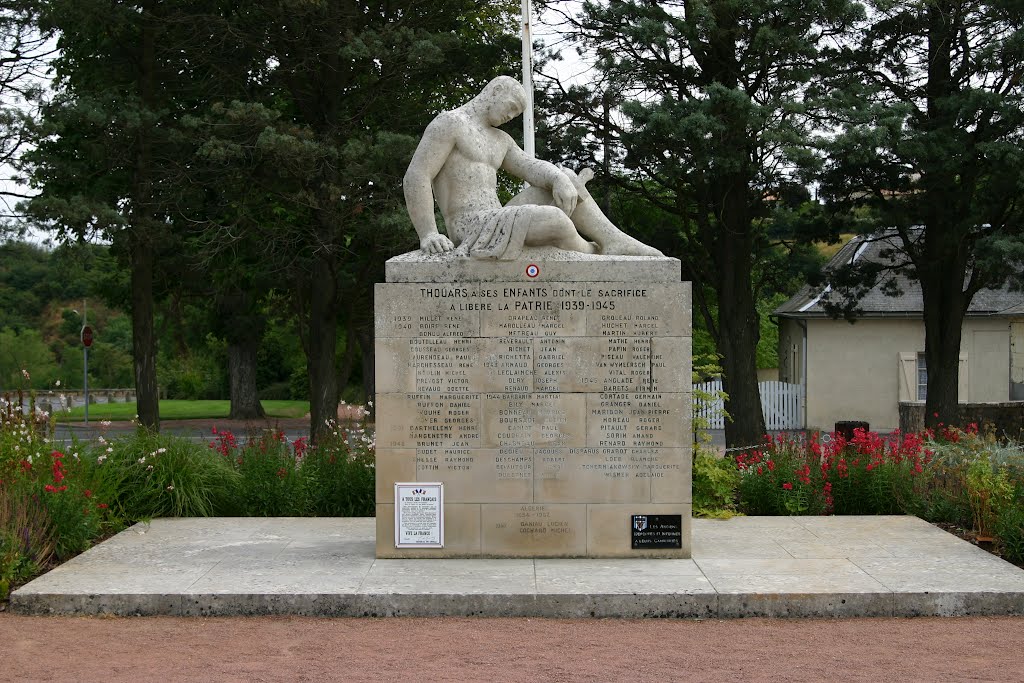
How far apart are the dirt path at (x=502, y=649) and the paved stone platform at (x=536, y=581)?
0.42 feet

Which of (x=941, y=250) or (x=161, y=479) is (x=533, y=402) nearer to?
(x=161, y=479)

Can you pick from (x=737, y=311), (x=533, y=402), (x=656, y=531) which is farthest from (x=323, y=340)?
(x=656, y=531)

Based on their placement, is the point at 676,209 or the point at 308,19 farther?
the point at 676,209

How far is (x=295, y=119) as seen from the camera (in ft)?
73.5

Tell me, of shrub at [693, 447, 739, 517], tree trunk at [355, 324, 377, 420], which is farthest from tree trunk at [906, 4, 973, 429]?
tree trunk at [355, 324, 377, 420]

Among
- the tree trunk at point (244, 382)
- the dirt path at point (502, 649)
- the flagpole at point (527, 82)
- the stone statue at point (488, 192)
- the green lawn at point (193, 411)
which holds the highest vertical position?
the flagpole at point (527, 82)

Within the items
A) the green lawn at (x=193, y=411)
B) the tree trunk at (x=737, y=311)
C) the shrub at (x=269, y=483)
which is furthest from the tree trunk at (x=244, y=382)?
the shrub at (x=269, y=483)

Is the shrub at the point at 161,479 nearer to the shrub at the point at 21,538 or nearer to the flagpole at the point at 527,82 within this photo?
the shrub at the point at 21,538

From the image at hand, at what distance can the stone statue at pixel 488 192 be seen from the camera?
850 centimetres

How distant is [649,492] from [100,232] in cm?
1398

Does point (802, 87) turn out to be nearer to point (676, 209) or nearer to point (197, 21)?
point (676, 209)

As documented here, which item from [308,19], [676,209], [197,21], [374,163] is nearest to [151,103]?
[197,21]

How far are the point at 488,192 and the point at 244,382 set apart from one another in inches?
1128

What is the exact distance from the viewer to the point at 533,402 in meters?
8.44
